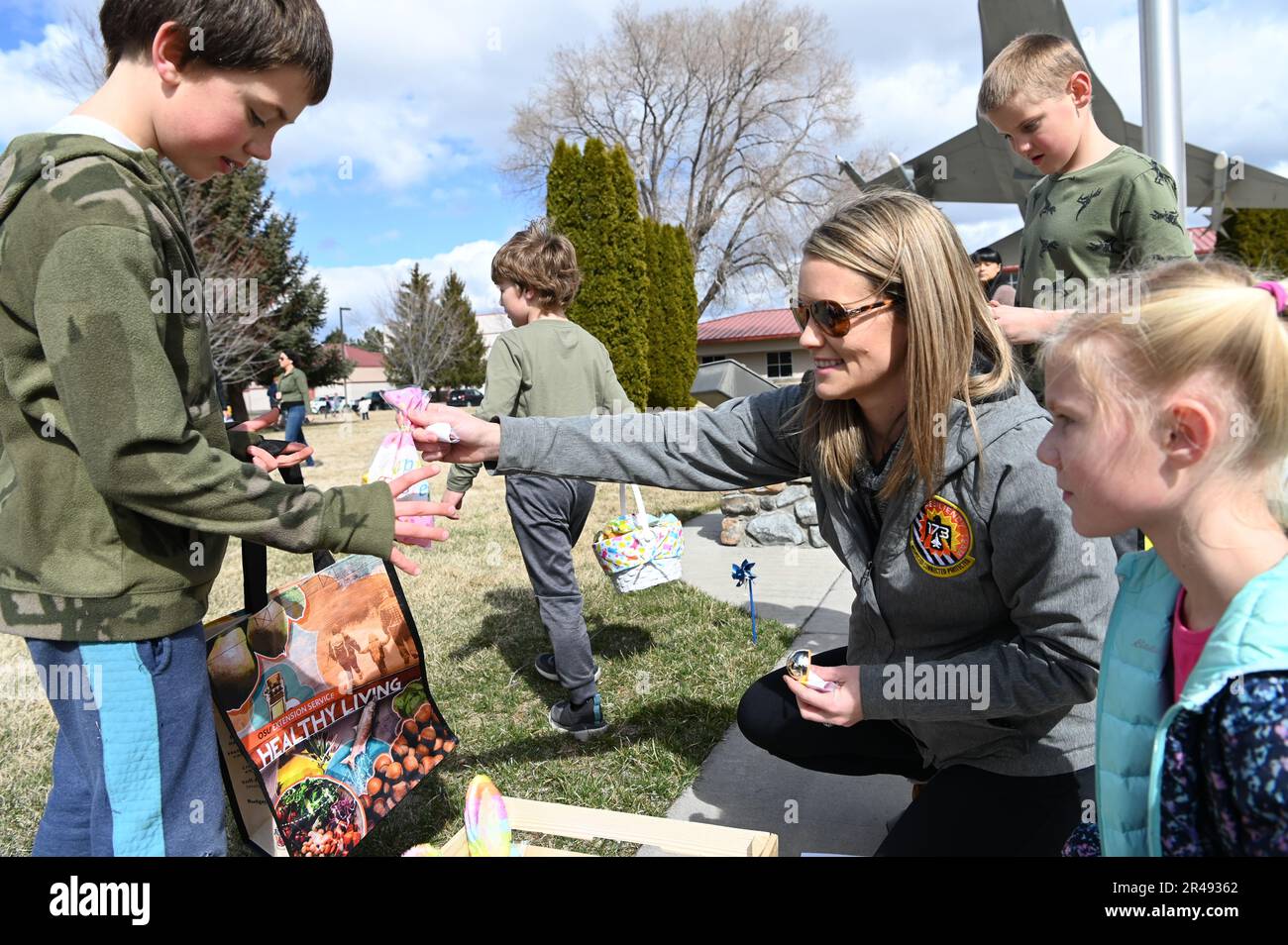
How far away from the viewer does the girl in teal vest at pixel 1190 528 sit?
1243mm

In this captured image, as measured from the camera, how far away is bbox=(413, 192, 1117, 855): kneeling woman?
6.43ft

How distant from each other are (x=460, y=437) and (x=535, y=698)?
1.94 m

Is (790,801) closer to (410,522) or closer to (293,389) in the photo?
(410,522)

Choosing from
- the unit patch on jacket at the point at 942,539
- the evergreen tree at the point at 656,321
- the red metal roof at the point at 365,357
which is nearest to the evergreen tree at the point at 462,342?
the evergreen tree at the point at 656,321

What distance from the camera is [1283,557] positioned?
1.34 metres

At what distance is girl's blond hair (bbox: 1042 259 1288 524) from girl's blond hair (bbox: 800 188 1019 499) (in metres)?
0.54

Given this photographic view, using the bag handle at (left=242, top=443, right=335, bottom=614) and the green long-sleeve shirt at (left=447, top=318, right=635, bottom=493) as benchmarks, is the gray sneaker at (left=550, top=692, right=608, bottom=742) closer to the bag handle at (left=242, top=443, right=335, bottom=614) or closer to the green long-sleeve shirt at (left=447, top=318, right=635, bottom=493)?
the green long-sleeve shirt at (left=447, top=318, right=635, bottom=493)

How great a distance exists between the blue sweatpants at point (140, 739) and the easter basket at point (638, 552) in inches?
95.1

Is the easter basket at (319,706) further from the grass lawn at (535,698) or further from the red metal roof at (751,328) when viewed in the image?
the red metal roof at (751,328)

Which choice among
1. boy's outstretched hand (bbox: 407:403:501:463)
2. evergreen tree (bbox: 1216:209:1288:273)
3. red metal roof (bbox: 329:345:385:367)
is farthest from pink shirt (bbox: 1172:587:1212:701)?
red metal roof (bbox: 329:345:385:367)

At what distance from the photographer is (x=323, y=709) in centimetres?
230

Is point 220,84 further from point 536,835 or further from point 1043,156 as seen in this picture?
point 1043,156
